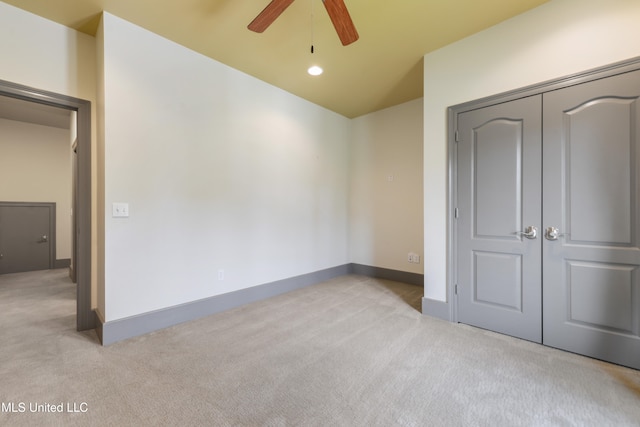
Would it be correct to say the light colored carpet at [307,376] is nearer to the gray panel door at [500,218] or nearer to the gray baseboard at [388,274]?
the gray panel door at [500,218]

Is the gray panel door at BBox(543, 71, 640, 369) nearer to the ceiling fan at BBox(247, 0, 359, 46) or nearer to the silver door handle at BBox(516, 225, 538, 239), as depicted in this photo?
the silver door handle at BBox(516, 225, 538, 239)

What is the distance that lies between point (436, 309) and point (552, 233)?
130 centimetres

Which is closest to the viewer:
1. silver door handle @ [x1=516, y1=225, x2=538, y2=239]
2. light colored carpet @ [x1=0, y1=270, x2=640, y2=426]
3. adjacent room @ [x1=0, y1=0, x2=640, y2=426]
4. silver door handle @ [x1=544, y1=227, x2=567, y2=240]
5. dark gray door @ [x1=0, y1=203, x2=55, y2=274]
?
light colored carpet @ [x1=0, y1=270, x2=640, y2=426]

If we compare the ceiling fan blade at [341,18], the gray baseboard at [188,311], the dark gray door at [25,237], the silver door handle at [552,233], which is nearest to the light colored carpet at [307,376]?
the gray baseboard at [188,311]

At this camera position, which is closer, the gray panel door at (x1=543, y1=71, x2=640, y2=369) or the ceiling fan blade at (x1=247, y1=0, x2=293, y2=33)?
the ceiling fan blade at (x1=247, y1=0, x2=293, y2=33)

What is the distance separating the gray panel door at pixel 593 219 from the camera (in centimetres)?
195

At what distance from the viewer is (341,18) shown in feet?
6.04

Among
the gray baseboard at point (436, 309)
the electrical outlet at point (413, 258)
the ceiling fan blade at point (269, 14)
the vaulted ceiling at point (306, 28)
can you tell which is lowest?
the gray baseboard at point (436, 309)

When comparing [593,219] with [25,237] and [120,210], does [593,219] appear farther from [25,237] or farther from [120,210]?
[25,237]

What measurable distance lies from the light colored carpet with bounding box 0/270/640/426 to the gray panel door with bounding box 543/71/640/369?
0.82ft

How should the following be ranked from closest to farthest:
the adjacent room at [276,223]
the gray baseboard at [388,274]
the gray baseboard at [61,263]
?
1. the adjacent room at [276,223]
2. the gray baseboard at [388,274]
3. the gray baseboard at [61,263]

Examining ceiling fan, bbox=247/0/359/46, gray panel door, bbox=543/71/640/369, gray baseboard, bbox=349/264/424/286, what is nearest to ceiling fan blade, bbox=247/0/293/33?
ceiling fan, bbox=247/0/359/46

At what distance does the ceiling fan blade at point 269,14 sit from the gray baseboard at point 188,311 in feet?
8.83

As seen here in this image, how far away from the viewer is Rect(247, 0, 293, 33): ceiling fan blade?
178cm
